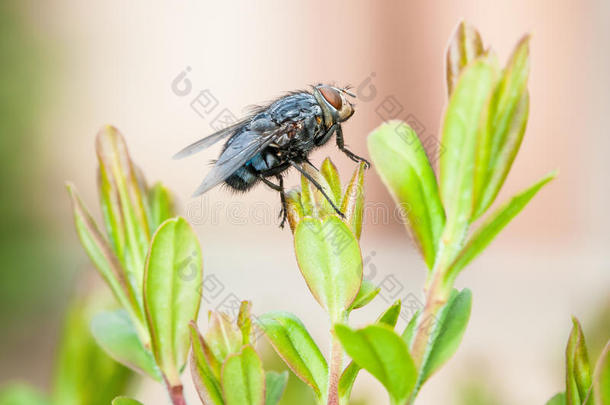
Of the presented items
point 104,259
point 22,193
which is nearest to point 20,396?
point 104,259

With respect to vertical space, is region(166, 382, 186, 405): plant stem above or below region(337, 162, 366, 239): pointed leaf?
below

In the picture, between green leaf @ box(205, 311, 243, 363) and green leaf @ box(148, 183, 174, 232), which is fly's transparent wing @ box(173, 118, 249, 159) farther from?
green leaf @ box(205, 311, 243, 363)

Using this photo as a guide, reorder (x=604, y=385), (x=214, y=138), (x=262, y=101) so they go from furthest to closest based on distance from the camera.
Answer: (x=262, y=101) < (x=214, y=138) < (x=604, y=385)

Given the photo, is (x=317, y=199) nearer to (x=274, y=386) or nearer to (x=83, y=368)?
(x=274, y=386)

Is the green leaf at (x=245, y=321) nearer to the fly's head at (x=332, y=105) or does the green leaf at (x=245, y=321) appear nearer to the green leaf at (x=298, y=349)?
the green leaf at (x=298, y=349)

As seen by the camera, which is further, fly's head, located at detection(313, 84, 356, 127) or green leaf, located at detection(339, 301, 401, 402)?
fly's head, located at detection(313, 84, 356, 127)

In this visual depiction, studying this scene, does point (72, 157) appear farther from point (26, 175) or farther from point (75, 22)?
point (75, 22)

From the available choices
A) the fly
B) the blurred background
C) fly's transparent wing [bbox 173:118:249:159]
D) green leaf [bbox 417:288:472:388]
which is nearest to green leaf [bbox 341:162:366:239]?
green leaf [bbox 417:288:472:388]

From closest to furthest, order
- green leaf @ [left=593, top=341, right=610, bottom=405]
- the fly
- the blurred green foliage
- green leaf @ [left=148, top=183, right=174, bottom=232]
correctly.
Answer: green leaf @ [left=593, top=341, right=610, bottom=405]
green leaf @ [left=148, top=183, right=174, bottom=232]
the fly
the blurred green foliage
